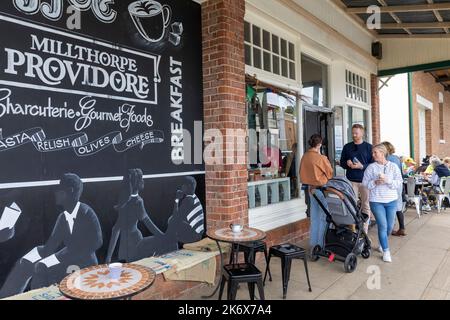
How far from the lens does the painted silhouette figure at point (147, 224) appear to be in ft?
11.1

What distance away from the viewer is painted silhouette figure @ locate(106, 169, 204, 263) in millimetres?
3395

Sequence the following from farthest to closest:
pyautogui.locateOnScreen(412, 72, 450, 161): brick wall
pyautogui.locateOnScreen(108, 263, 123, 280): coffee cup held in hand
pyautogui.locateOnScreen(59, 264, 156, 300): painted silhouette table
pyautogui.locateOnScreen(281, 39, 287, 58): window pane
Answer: pyautogui.locateOnScreen(412, 72, 450, 161): brick wall
pyautogui.locateOnScreen(281, 39, 287, 58): window pane
pyautogui.locateOnScreen(108, 263, 123, 280): coffee cup held in hand
pyautogui.locateOnScreen(59, 264, 156, 300): painted silhouette table

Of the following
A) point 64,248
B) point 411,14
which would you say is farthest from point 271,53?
point 64,248

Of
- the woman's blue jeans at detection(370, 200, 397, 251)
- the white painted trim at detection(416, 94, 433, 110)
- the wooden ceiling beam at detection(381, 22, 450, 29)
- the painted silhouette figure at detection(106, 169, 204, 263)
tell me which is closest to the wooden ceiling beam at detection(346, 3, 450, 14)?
the wooden ceiling beam at detection(381, 22, 450, 29)

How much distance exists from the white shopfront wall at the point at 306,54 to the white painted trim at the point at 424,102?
5.55 metres

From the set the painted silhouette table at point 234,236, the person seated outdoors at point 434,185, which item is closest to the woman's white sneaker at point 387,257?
the painted silhouette table at point 234,236

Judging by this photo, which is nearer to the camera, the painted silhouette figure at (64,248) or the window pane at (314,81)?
the painted silhouette figure at (64,248)

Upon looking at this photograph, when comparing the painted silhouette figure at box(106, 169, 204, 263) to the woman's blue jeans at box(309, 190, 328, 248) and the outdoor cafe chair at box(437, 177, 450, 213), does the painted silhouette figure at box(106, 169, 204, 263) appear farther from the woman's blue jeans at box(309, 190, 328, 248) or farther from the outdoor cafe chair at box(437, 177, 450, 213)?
the outdoor cafe chair at box(437, 177, 450, 213)

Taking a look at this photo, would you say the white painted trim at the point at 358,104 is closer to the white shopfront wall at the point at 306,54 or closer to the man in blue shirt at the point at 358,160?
the white shopfront wall at the point at 306,54

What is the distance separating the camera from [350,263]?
414cm

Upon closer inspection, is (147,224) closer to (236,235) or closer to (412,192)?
(236,235)

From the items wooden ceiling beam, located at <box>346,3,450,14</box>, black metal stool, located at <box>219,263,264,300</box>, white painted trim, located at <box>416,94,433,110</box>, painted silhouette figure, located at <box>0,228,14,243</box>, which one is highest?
wooden ceiling beam, located at <box>346,3,450,14</box>

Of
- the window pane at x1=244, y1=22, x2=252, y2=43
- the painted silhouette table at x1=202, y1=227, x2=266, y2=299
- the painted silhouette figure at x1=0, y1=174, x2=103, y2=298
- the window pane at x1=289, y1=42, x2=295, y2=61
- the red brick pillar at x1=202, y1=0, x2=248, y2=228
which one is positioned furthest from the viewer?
the window pane at x1=289, y1=42, x2=295, y2=61

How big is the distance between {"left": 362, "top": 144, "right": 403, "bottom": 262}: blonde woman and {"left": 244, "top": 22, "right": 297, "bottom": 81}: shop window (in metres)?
1.87
